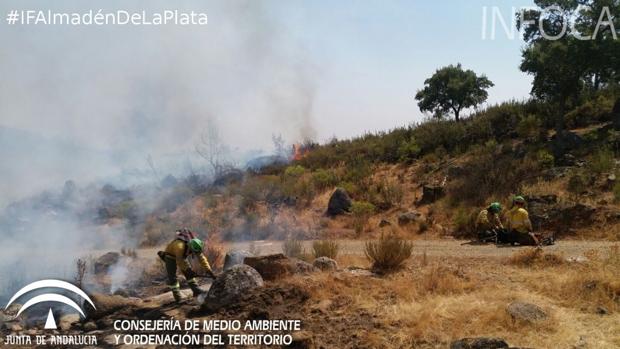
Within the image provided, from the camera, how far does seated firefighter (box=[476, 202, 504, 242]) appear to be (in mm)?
13341

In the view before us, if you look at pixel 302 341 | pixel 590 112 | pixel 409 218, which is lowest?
pixel 302 341

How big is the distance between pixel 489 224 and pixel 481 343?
8198mm

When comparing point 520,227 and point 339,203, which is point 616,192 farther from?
point 339,203

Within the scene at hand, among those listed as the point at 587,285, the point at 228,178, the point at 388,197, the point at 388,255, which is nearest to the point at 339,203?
the point at 388,197

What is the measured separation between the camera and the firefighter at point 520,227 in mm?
12359

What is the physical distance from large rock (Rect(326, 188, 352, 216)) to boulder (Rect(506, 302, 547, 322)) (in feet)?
44.7

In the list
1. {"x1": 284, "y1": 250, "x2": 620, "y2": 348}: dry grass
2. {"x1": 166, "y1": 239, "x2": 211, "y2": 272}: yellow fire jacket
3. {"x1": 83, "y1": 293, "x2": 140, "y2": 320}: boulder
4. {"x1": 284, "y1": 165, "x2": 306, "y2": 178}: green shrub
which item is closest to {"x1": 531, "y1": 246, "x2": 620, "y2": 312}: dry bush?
{"x1": 284, "y1": 250, "x2": 620, "y2": 348}: dry grass

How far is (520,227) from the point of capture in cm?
1249

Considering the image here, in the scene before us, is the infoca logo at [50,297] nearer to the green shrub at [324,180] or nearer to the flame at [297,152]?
the green shrub at [324,180]

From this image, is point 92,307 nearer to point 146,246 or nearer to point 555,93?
point 146,246

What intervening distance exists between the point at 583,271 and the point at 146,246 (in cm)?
1443

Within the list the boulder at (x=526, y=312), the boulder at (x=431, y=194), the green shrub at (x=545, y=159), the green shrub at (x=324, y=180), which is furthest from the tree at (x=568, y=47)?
the boulder at (x=526, y=312)

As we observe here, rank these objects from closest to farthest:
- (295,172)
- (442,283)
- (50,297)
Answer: (442,283), (50,297), (295,172)

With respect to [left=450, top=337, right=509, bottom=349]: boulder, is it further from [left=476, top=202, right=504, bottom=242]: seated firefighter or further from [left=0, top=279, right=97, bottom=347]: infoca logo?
[left=476, top=202, right=504, bottom=242]: seated firefighter
